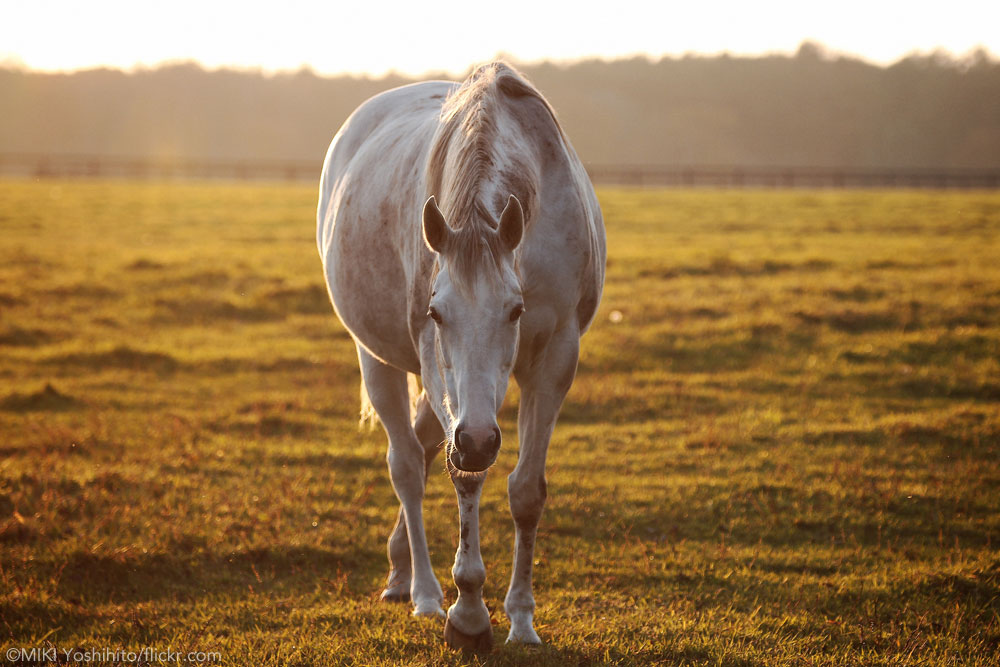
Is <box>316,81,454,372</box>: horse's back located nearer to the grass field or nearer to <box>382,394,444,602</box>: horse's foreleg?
<box>382,394,444,602</box>: horse's foreleg

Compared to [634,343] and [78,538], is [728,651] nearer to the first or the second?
[78,538]

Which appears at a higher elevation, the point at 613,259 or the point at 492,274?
the point at 492,274

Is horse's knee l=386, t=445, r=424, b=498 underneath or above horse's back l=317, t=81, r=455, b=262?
underneath

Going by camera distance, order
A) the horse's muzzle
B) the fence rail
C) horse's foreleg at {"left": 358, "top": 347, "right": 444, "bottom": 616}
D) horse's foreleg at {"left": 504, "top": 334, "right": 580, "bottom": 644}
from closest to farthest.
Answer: the horse's muzzle < horse's foreleg at {"left": 504, "top": 334, "right": 580, "bottom": 644} < horse's foreleg at {"left": 358, "top": 347, "right": 444, "bottom": 616} < the fence rail

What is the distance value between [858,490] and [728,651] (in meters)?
2.82

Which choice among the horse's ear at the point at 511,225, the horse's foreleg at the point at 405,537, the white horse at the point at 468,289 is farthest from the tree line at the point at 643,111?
the horse's ear at the point at 511,225

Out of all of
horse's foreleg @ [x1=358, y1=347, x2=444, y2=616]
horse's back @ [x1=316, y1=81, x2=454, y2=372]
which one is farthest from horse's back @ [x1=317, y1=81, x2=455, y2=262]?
horse's foreleg @ [x1=358, y1=347, x2=444, y2=616]

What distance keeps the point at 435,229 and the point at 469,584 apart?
164 cm

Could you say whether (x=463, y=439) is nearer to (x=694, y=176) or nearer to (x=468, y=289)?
(x=468, y=289)

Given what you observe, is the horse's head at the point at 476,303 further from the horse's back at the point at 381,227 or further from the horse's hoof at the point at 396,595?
the horse's hoof at the point at 396,595

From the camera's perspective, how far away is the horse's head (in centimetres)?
334

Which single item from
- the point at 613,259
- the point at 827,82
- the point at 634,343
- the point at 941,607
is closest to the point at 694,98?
the point at 827,82

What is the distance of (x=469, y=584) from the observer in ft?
13.3

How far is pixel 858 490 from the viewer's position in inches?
255
